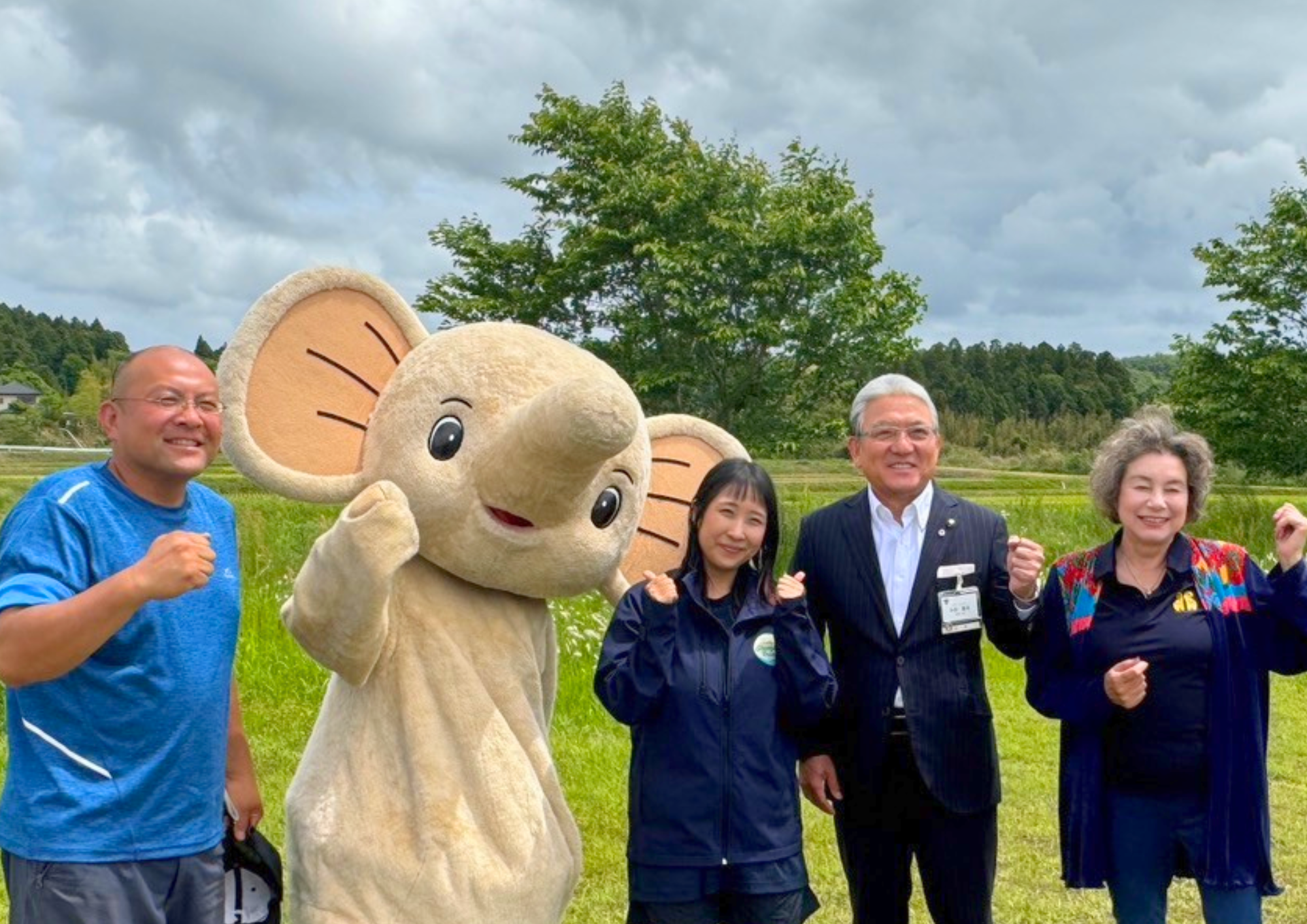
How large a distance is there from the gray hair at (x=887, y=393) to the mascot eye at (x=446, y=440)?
1.02 metres

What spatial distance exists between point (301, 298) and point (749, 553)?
4.44 feet

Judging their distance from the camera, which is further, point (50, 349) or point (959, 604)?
point (50, 349)

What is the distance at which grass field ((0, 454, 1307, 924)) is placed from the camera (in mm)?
4699

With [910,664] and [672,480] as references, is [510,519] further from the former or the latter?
[910,664]

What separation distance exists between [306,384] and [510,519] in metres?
0.70

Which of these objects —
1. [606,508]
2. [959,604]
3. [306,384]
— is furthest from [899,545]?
[306,384]

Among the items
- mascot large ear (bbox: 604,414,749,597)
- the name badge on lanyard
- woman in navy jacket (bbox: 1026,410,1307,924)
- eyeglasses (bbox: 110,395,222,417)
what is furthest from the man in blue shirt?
woman in navy jacket (bbox: 1026,410,1307,924)

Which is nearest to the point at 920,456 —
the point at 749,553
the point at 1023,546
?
the point at 1023,546

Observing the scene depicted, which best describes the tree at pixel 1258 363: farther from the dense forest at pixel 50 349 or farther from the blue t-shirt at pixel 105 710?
the dense forest at pixel 50 349

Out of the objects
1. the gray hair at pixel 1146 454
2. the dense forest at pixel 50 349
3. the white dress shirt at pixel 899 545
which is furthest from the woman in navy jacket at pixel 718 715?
the dense forest at pixel 50 349

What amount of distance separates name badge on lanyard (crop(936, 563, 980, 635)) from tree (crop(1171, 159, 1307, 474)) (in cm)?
1782

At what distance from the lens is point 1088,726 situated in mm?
3047

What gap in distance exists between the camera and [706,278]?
1952cm

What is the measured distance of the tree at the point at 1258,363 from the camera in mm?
19359
